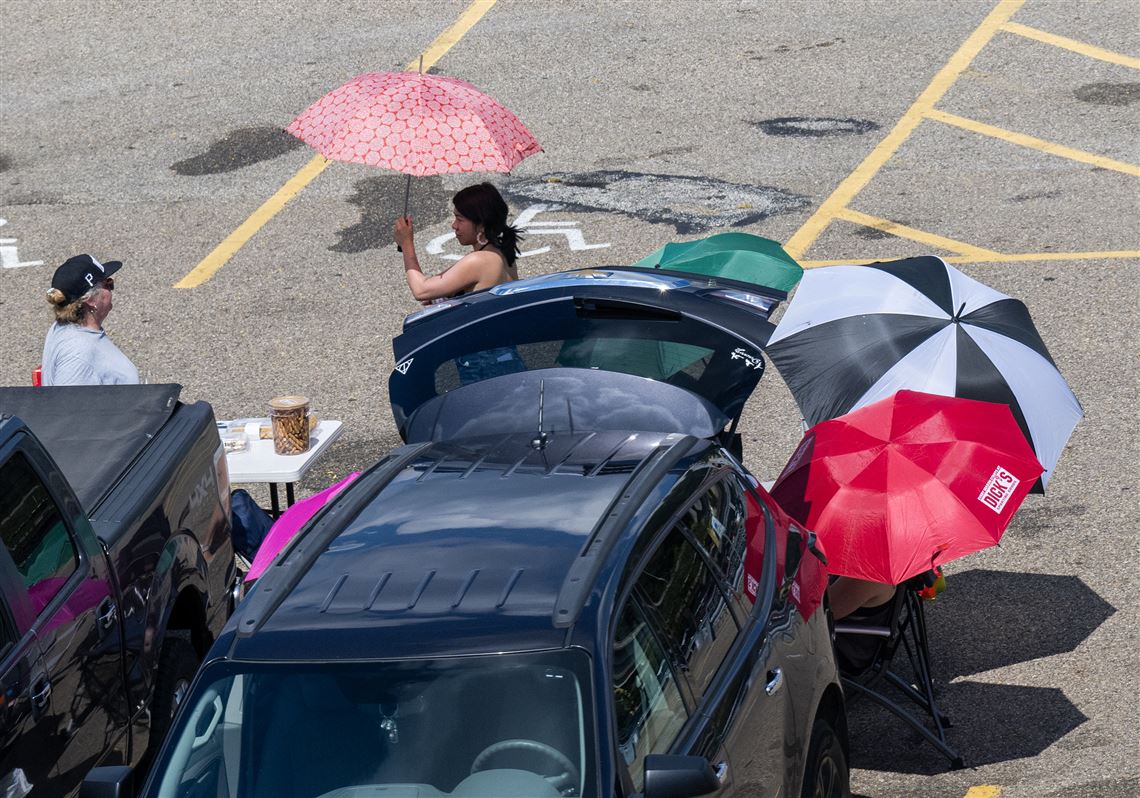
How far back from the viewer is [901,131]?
14719 millimetres

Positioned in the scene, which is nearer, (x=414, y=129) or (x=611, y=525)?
(x=611, y=525)

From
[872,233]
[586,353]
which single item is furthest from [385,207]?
[586,353]

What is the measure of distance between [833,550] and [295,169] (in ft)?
32.5

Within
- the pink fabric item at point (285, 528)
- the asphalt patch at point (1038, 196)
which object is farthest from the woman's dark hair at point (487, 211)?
the asphalt patch at point (1038, 196)

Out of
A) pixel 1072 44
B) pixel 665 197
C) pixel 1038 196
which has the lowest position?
pixel 665 197

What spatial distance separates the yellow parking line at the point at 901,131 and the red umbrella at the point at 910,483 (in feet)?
20.1

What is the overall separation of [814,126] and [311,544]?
1137 cm

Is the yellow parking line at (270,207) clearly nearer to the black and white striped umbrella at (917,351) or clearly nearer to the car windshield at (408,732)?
the black and white striped umbrella at (917,351)

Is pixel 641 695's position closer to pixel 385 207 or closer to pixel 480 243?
pixel 480 243

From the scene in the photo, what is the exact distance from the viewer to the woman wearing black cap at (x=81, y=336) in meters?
7.26

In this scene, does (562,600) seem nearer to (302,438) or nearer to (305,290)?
(302,438)

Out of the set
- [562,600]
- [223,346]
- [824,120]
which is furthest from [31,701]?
[824,120]

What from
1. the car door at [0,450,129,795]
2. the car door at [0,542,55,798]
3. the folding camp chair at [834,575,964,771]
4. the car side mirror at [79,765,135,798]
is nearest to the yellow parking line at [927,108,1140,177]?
the folding camp chair at [834,575,964,771]

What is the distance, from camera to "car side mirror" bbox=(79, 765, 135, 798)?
408 cm
